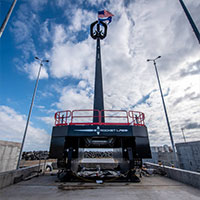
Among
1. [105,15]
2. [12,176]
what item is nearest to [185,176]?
[12,176]

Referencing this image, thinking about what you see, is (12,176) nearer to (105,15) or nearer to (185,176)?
(185,176)

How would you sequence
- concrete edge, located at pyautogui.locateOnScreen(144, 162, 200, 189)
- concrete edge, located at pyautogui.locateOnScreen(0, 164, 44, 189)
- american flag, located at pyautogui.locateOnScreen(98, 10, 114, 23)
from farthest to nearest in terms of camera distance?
american flag, located at pyautogui.locateOnScreen(98, 10, 114, 23)
concrete edge, located at pyautogui.locateOnScreen(0, 164, 44, 189)
concrete edge, located at pyautogui.locateOnScreen(144, 162, 200, 189)

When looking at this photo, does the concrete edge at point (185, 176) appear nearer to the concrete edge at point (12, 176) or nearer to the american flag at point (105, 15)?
the concrete edge at point (12, 176)

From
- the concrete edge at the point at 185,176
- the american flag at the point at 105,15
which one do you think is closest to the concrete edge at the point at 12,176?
the concrete edge at the point at 185,176

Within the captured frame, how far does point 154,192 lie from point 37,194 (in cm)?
580

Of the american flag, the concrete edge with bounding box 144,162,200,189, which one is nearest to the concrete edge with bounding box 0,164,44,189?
the concrete edge with bounding box 144,162,200,189

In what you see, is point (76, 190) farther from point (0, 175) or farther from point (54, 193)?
point (0, 175)

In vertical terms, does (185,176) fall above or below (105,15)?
below

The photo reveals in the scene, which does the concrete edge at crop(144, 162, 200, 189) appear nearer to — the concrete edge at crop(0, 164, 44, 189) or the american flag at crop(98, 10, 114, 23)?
the concrete edge at crop(0, 164, 44, 189)

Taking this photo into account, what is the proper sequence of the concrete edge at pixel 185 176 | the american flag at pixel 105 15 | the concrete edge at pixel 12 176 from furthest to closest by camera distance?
1. the american flag at pixel 105 15
2. the concrete edge at pixel 12 176
3. the concrete edge at pixel 185 176

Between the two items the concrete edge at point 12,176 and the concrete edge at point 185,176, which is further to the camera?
the concrete edge at point 12,176

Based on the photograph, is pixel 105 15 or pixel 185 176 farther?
pixel 105 15

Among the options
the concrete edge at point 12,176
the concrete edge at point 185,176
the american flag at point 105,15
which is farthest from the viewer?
the american flag at point 105,15

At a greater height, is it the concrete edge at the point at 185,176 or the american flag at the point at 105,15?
the american flag at the point at 105,15
